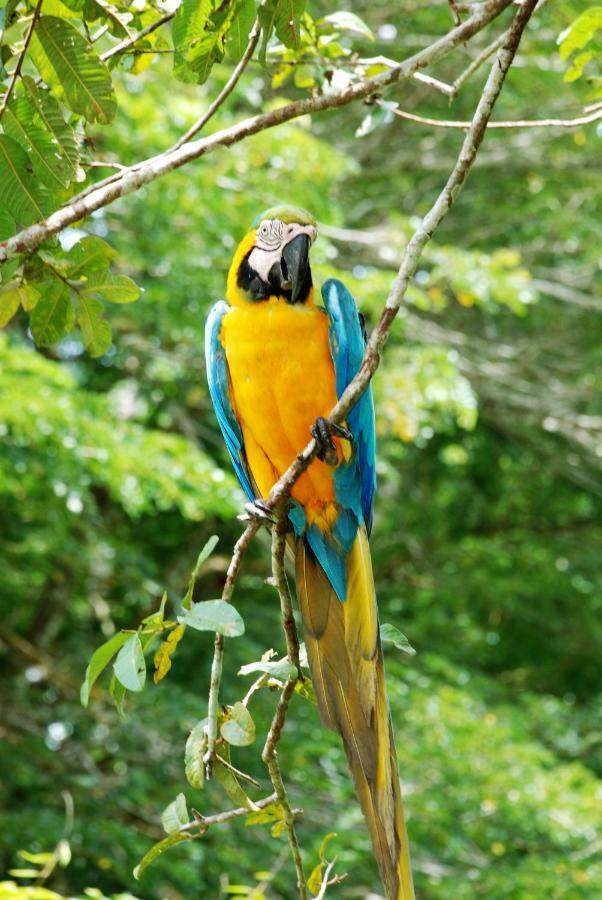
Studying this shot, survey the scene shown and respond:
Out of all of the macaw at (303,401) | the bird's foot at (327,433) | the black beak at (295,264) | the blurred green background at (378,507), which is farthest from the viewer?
the blurred green background at (378,507)

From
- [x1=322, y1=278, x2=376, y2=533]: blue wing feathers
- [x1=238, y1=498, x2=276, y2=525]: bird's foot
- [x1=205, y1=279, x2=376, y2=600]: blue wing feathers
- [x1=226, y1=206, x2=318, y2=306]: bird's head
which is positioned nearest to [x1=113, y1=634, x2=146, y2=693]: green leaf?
[x1=238, y1=498, x2=276, y2=525]: bird's foot

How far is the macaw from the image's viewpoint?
192 centimetres

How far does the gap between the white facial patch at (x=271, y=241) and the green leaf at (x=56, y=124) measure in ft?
2.35

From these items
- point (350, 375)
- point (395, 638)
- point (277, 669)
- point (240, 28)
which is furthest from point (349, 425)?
point (240, 28)

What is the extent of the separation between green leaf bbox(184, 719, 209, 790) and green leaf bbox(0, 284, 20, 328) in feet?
2.02

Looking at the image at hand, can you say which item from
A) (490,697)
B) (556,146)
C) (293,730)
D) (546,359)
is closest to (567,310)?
(546,359)

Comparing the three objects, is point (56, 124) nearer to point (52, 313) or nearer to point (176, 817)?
point (52, 313)

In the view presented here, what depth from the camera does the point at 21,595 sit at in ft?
18.6

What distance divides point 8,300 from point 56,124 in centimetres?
26

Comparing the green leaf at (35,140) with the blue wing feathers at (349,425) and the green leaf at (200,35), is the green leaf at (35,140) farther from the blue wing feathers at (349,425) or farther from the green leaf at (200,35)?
the blue wing feathers at (349,425)

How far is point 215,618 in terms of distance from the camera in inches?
47.6

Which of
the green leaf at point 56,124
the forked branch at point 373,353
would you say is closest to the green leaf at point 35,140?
the green leaf at point 56,124

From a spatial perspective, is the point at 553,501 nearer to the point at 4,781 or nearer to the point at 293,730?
the point at 293,730

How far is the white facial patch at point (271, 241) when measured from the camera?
2.06 m
